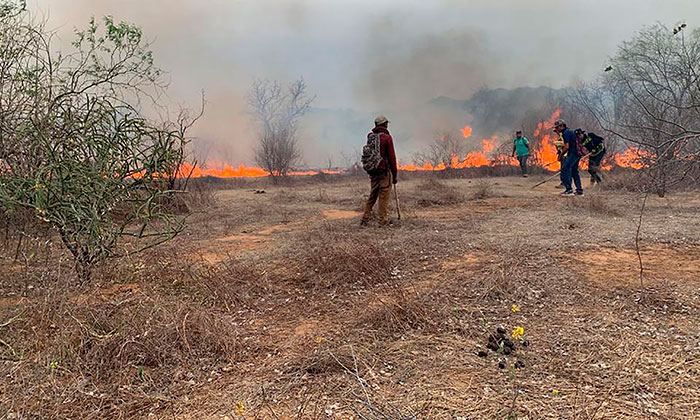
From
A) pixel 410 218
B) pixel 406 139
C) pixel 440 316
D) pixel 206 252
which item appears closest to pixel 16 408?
pixel 440 316

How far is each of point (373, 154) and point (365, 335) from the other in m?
3.84

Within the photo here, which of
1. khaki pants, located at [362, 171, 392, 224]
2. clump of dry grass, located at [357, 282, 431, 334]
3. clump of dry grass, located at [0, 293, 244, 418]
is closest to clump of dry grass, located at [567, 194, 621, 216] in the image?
khaki pants, located at [362, 171, 392, 224]

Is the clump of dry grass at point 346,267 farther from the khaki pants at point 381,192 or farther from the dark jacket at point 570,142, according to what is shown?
the dark jacket at point 570,142

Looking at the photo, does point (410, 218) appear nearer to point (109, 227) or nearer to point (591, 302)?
point (591, 302)

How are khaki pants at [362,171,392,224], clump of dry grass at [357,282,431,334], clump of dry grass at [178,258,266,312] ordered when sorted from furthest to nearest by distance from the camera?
khaki pants at [362,171,392,224]
clump of dry grass at [178,258,266,312]
clump of dry grass at [357,282,431,334]

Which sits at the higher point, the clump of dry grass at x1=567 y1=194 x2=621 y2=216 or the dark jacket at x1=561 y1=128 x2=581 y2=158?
the dark jacket at x1=561 y1=128 x2=581 y2=158

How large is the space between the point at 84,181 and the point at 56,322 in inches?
40.3

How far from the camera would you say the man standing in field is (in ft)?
19.7

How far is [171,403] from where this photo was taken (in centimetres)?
195

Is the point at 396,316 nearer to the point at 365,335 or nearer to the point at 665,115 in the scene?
the point at 365,335

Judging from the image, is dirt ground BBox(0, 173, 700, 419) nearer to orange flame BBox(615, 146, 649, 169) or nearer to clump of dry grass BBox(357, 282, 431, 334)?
clump of dry grass BBox(357, 282, 431, 334)

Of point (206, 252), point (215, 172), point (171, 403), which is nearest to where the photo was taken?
point (171, 403)

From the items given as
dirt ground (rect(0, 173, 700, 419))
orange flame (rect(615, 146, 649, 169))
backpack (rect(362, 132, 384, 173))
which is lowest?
dirt ground (rect(0, 173, 700, 419))

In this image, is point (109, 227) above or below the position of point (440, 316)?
above
